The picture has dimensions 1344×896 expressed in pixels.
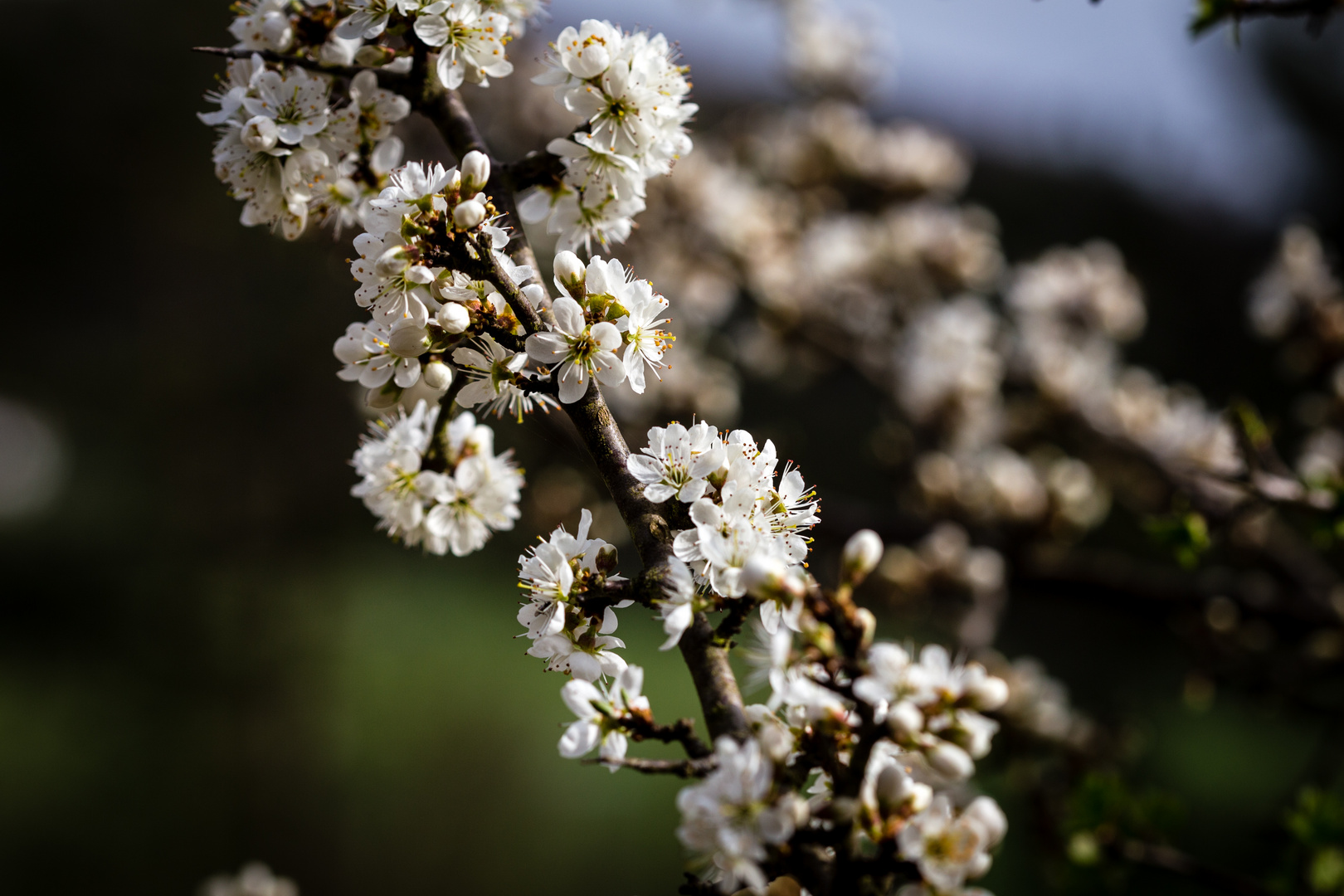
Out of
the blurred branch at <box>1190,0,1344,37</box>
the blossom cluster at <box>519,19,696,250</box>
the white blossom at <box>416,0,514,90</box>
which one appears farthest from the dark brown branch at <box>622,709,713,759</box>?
the blurred branch at <box>1190,0,1344,37</box>

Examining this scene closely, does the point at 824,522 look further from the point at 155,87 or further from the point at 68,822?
the point at 155,87

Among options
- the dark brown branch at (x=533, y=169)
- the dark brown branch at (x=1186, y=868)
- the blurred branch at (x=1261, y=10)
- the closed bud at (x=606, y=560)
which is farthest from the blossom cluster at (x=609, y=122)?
the dark brown branch at (x=1186, y=868)

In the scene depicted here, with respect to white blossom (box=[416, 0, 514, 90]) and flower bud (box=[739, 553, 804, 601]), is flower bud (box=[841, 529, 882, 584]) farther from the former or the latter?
white blossom (box=[416, 0, 514, 90])

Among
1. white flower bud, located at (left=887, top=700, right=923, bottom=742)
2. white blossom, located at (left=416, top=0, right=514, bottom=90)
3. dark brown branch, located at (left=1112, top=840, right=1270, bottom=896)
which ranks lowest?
dark brown branch, located at (left=1112, top=840, right=1270, bottom=896)

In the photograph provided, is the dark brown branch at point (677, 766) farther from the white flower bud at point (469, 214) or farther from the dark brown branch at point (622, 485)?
the white flower bud at point (469, 214)

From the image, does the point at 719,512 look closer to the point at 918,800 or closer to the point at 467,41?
the point at 918,800

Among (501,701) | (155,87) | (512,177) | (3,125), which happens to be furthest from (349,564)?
(512,177)
